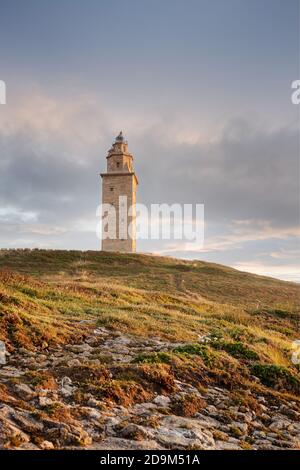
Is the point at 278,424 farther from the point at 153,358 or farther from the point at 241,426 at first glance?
the point at 153,358

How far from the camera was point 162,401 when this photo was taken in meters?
7.48

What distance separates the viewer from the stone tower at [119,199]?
187ft

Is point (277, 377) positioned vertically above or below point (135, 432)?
below

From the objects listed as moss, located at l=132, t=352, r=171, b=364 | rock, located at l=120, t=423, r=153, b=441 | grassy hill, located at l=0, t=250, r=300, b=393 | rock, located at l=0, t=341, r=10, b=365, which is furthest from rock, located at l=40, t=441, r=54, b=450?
grassy hill, located at l=0, t=250, r=300, b=393

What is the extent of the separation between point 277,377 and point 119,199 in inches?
1956

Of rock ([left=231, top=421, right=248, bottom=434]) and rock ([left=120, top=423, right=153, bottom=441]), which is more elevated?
rock ([left=120, top=423, right=153, bottom=441])

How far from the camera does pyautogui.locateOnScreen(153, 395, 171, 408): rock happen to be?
7366mm

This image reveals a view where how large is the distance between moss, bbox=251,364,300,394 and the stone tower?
47301 millimetres

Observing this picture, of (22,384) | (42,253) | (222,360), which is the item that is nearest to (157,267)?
(42,253)

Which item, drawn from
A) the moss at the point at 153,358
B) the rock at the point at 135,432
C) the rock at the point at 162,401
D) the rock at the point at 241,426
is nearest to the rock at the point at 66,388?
the rock at the point at 135,432

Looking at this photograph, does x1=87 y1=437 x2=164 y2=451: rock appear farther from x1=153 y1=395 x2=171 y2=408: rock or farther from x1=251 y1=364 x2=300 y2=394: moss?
x1=251 y1=364 x2=300 y2=394: moss

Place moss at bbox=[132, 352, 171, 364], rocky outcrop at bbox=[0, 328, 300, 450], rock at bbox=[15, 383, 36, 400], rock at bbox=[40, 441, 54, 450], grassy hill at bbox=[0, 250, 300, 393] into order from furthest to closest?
1. grassy hill at bbox=[0, 250, 300, 393]
2. moss at bbox=[132, 352, 171, 364]
3. rock at bbox=[15, 383, 36, 400]
4. rocky outcrop at bbox=[0, 328, 300, 450]
5. rock at bbox=[40, 441, 54, 450]

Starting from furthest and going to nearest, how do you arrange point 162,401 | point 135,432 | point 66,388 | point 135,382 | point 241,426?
point 135,382, point 162,401, point 66,388, point 241,426, point 135,432
